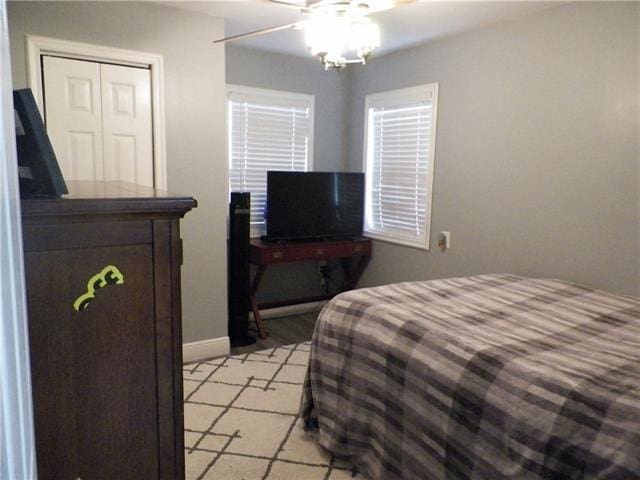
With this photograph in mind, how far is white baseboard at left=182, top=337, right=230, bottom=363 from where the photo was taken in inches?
132

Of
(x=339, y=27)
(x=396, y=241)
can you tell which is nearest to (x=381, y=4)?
(x=339, y=27)

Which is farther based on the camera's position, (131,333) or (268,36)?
(268,36)

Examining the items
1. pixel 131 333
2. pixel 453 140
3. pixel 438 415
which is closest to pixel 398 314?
pixel 438 415

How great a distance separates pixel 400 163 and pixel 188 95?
190cm

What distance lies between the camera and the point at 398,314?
2.09 m

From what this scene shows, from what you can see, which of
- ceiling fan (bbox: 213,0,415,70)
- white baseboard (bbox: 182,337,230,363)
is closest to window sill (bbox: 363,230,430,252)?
white baseboard (bbox: 182,337,230,363)

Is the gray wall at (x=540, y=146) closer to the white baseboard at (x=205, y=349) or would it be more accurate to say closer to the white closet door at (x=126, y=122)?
the white baseboard at (x=205, y=349)

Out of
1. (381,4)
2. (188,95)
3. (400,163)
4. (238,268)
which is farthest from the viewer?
(400,163)

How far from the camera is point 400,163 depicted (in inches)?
161

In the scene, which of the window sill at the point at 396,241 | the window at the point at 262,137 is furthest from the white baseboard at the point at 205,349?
the window sill at the point at 396,241

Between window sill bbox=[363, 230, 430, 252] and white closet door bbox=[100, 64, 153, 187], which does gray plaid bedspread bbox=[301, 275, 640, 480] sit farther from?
white closet door bbox=[100, 64, 153, 187]

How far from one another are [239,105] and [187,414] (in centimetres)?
257

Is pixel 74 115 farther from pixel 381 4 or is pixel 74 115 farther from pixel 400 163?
pixel 400 163

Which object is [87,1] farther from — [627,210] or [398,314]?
[627,210]
